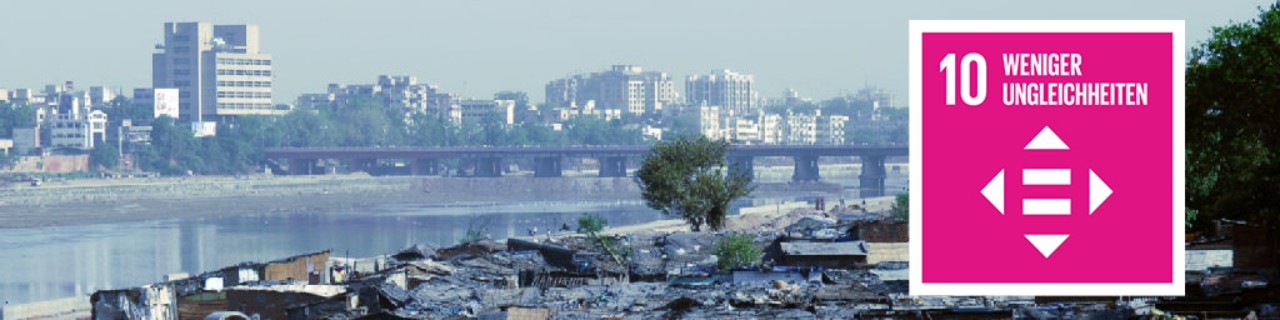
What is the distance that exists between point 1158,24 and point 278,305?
20.9 meters

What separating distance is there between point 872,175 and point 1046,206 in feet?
452

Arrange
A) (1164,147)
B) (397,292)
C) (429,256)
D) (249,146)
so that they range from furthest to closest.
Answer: (249,146), (429,256), (397,292), (1164,147)

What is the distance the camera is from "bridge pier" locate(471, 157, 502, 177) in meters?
148

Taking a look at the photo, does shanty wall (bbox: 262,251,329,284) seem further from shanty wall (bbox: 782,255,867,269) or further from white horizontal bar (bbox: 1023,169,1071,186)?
white horizontal bar (bbox: 1023,169,1071,186)

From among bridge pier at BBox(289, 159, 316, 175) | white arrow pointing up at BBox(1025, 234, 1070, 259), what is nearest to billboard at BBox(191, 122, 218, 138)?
bridge pier at BBox(289, 159, 316, 175)

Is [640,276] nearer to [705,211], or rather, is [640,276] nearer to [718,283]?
[718,283]

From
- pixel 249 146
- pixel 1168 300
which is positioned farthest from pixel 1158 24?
pixel 249 146

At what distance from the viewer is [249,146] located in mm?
Result: 160375

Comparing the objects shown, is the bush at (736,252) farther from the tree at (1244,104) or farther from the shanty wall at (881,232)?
the tree at (1244,104)

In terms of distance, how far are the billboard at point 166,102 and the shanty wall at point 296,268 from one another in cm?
15215

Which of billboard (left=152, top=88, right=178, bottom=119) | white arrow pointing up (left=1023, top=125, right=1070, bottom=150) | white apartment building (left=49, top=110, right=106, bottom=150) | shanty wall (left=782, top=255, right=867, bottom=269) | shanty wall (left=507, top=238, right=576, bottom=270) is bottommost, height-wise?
shanty wall (left=507, top=238, right=576, bottom=270)

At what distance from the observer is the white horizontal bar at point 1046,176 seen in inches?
192

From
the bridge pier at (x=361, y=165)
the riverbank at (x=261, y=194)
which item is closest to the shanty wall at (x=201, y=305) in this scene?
the riverbank at (x=261, y=194)

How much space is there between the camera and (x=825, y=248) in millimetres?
29031
